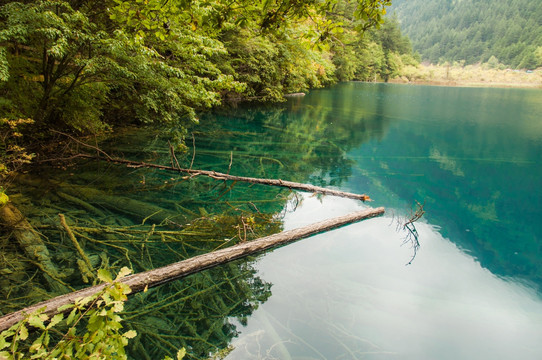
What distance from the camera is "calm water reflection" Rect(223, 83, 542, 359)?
11.1ft

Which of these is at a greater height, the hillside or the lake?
the hillside

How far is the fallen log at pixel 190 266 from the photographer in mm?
2669

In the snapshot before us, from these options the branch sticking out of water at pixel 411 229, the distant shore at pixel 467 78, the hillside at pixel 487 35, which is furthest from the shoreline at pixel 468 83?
A: the branch sticking out of water at pixel 411 229

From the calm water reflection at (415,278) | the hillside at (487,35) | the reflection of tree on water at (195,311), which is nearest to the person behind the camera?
the reflection of tree on water at (195,311)

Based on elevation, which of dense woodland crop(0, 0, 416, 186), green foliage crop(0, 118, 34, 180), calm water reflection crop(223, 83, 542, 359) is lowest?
calm water reflection crop(223, 83, 542, 359)

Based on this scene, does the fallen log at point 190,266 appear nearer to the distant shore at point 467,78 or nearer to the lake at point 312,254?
the lake at point 312,254

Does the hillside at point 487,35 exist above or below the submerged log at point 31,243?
above

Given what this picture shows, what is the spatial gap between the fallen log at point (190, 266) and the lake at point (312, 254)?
0.51 ft

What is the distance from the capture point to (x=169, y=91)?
6875 mm

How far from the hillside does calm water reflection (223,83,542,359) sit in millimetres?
110053

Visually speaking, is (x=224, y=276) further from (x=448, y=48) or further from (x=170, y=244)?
(x=448, y=48)

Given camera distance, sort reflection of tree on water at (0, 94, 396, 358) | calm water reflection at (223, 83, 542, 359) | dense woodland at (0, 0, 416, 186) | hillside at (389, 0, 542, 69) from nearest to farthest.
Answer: dense woodland at (0, 0, 416, 186) → reflection of tree on water at (0, 94, 396, 358) → calm water reflection at (223, 83, 542, 359) → hillside at (389, 0, 542, 69)

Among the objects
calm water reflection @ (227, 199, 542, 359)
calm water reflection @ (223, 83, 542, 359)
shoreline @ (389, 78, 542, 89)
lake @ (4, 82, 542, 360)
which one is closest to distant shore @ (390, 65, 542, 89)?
shoreline @ (389, 78, 542, 89)

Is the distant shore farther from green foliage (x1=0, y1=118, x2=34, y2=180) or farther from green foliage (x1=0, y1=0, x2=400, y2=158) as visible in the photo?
green foliage (x1=0, y1=118, x2=34, y2=180)
